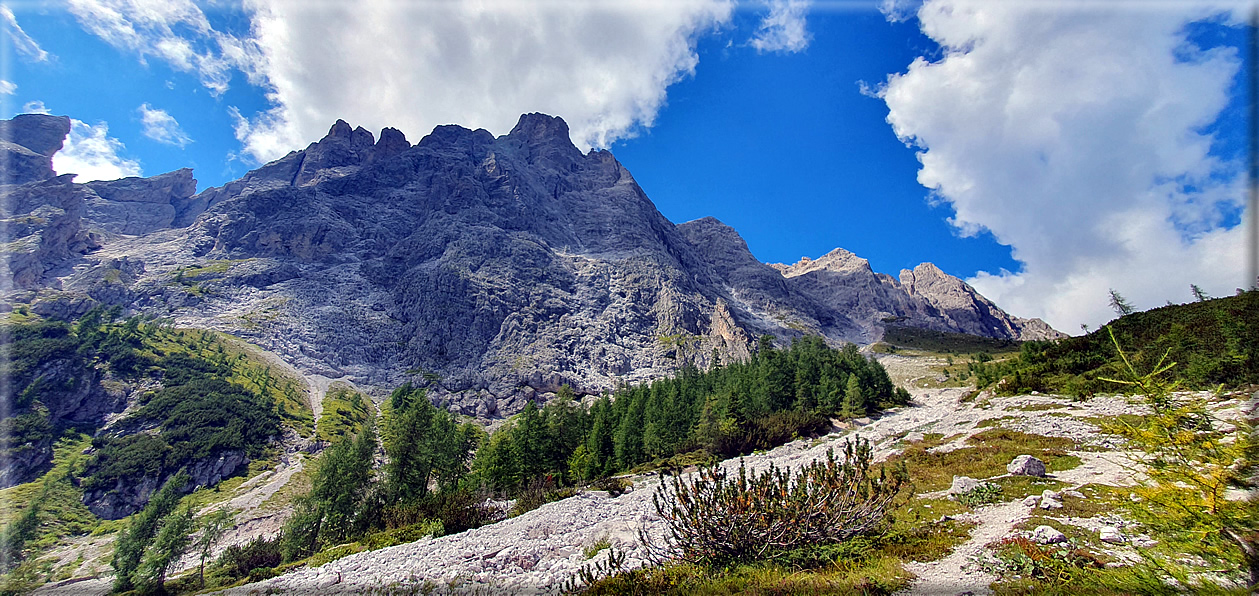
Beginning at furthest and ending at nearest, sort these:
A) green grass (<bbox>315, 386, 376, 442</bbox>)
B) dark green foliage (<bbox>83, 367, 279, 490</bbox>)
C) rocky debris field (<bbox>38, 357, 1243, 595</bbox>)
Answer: green grass (<bbox>315, 386, 376, 442</bbox>) < dark green foliage (<bbox>83, 367, 279, 490</bbox>) < rocky debris field (<bbox>38, 357, 1243, 595</bbox>)

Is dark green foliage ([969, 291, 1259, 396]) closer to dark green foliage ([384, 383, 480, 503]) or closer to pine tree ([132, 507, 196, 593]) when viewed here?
dark green foliage ([384, 383, 480, 503])

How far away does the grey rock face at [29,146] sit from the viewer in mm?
167000

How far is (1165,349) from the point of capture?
20.9m

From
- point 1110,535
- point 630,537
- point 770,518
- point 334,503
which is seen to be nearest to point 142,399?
point 334,503

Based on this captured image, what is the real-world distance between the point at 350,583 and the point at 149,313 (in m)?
168

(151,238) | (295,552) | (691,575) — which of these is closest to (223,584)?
(295,552)

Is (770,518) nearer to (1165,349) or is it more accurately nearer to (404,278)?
(1165,349)

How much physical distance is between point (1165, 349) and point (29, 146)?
330 metres

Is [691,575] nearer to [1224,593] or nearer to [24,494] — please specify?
[1224,593]

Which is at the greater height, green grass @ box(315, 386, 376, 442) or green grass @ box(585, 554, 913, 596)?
green grass @ box(315, 386, 376, 442)

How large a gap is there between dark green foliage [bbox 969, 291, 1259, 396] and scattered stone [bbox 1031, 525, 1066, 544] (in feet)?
43.7

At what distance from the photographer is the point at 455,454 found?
43.3m

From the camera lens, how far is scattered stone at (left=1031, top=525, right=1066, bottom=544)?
875cm

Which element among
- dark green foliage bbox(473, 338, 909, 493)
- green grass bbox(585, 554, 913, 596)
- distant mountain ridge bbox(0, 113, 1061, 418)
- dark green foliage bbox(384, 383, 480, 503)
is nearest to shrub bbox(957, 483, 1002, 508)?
green grass bbox(585, 554, 913, 596)
